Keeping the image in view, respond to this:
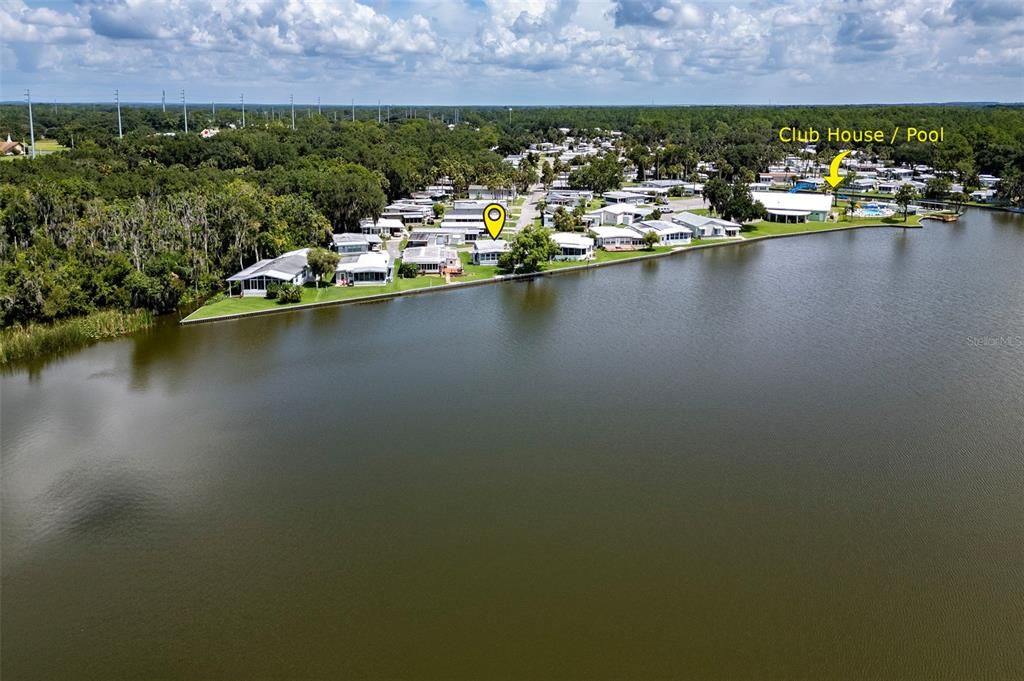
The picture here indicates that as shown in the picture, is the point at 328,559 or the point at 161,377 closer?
the point at 328,559

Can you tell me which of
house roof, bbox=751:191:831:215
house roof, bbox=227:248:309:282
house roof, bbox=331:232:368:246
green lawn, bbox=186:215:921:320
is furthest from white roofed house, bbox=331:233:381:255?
house roof, bbox=751:191:831:215

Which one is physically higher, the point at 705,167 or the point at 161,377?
the point at 705,167

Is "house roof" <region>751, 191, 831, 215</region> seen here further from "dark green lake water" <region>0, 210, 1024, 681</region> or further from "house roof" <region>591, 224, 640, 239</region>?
"dark green lake water" <region>0, 210, 1024, 681</region>

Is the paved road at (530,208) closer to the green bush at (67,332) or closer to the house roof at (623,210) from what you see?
the house roof at (623,210)

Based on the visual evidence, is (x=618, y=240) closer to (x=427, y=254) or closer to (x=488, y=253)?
(x=488, y=253)

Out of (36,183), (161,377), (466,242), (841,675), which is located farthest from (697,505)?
(36,183)

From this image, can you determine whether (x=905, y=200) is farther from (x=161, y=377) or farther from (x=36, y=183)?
(x=36, y=183)
